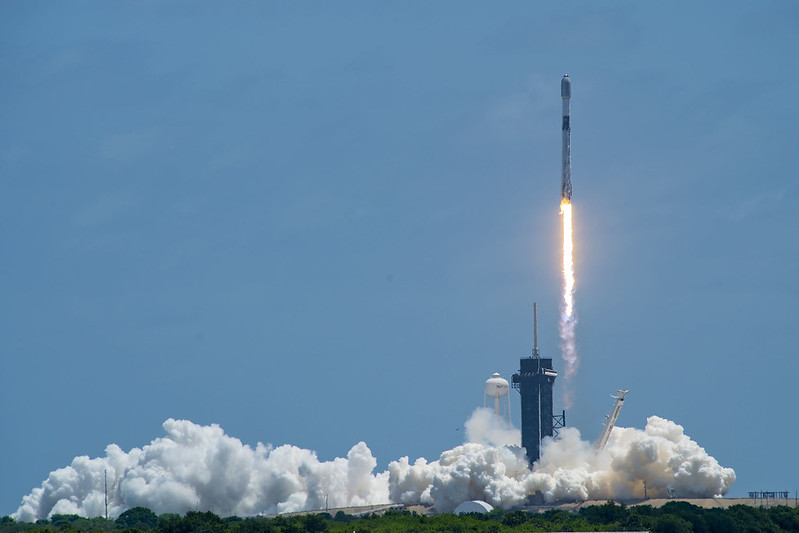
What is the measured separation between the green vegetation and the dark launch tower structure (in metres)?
14.6

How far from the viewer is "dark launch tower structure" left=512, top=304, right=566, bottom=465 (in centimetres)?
16312

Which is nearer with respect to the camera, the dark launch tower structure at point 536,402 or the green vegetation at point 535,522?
the green vegetation at point 535,522

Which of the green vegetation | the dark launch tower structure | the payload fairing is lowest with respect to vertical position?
the green vegetation

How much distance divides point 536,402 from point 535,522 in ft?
92.7

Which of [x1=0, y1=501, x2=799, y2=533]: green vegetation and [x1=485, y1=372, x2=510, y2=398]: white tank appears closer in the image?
[x1=0, y1=501, x2=799, y2=533]: green vegetation

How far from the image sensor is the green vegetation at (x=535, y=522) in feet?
426

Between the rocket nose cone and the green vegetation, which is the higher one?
the rocket nose cone

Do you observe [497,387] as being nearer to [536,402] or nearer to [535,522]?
[536,402]

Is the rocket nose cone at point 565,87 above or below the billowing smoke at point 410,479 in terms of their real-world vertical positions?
above

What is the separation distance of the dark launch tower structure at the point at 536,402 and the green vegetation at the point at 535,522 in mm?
14644

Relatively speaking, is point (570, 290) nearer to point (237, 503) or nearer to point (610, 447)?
point (610, 447)

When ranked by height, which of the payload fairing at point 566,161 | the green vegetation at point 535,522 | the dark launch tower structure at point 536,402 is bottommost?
the green vegetation at point 535,522

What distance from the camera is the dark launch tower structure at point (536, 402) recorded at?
163125 mm

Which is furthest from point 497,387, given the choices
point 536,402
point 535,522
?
point 535,522
